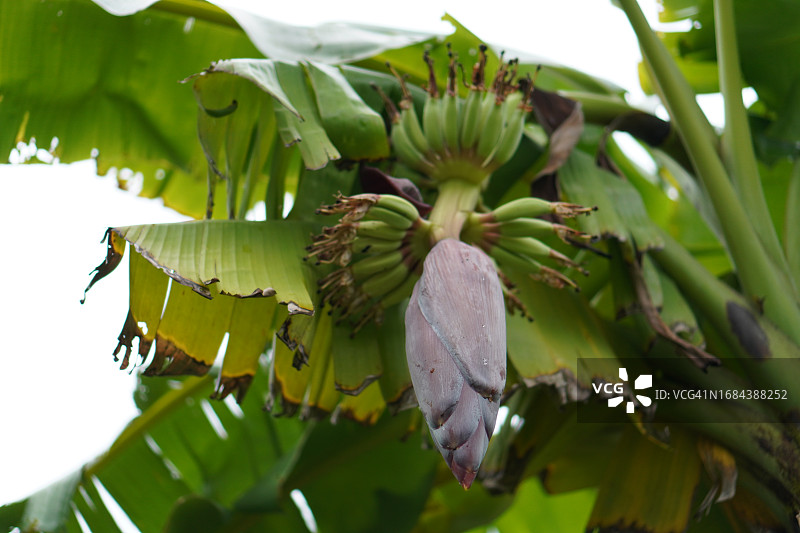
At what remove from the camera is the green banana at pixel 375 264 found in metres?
0.69

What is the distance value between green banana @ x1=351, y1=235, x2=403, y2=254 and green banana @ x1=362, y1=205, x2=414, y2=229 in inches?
1.1

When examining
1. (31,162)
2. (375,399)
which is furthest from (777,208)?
(31,162)

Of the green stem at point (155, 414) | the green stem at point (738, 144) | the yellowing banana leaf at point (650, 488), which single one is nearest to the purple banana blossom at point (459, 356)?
the yellowing banana leaf at point (650, 488)

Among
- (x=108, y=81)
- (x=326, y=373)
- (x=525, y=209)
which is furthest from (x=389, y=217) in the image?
(x=108, y=81)

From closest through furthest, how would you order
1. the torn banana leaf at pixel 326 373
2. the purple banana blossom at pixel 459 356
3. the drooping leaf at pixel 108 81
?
the purple banana blossom at pixel 459 356 < the torn banana leaf at pixel 326 373 < the drooping leaf at pixel 108 81

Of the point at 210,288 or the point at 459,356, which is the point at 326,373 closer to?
the point at 210,288

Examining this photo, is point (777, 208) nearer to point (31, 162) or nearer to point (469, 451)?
point (469, 451)

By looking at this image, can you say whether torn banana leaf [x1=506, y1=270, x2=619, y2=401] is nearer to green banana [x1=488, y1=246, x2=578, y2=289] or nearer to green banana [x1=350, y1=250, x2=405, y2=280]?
green banana [x1=488, y1=246, x2=578, y2=289]

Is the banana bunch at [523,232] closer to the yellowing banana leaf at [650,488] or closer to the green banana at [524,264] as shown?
the green banana at [524,264]

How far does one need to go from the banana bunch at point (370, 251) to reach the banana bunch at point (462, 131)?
0.13 m

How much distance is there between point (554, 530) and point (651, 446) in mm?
583

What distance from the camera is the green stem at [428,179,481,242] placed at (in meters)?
0.68

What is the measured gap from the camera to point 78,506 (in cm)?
105

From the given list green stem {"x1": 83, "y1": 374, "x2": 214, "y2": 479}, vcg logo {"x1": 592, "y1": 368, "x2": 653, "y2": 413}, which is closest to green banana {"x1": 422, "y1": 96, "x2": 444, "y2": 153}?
vcg logo {"x1": 592, "y1": 368, "x2": 653, "y2": 413}
